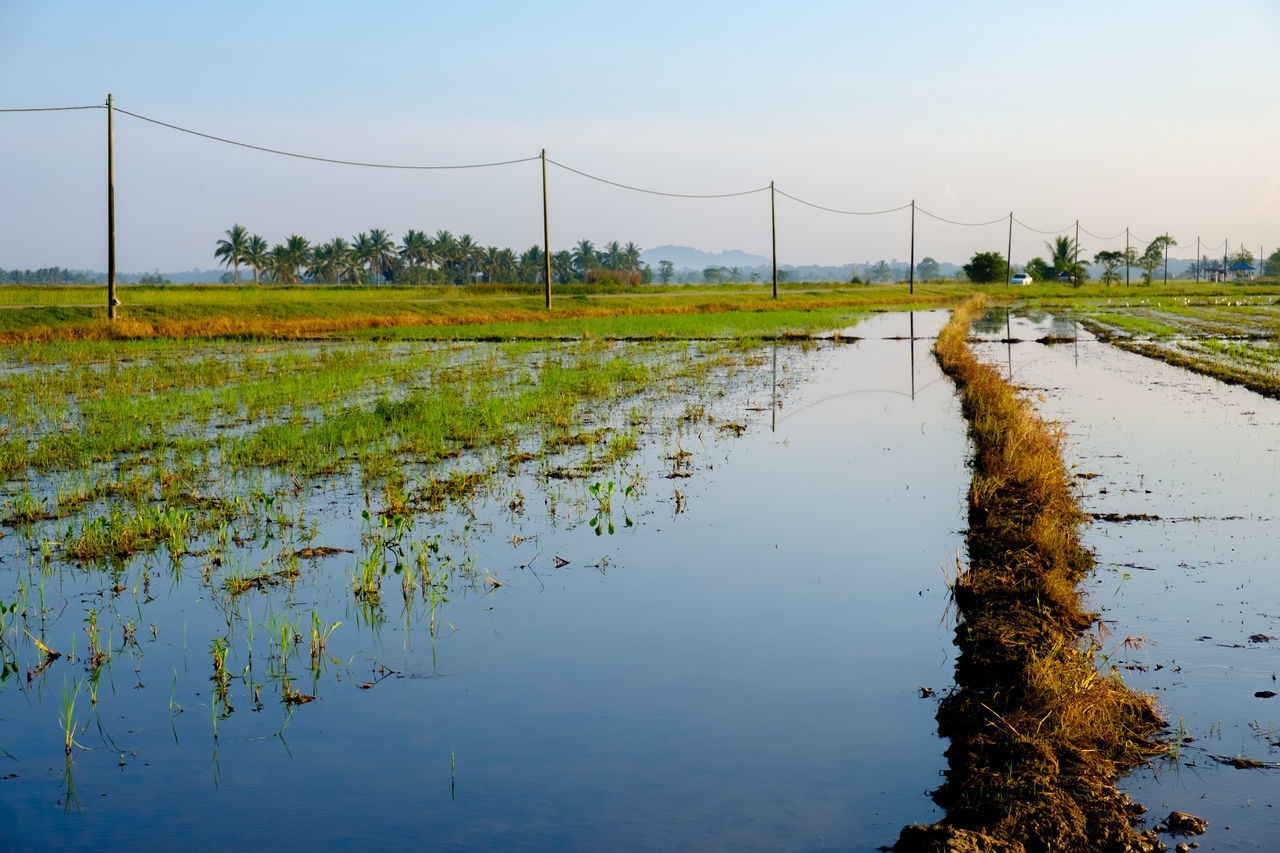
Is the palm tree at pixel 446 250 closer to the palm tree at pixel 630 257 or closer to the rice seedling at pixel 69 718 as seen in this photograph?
the palm tree at pixel 630 257

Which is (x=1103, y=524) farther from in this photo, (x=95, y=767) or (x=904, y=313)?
(x=904, y=313)

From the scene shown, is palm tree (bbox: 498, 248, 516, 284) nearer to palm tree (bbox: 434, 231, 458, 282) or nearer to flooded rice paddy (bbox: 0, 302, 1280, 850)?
palm tree (bbox: 434, 231, 458, 282)

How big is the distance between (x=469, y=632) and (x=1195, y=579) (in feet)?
12.7

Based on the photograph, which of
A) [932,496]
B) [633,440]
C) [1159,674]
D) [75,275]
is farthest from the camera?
[75,275]

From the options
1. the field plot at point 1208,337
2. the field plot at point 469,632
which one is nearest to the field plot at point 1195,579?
the field plot at point 469,632

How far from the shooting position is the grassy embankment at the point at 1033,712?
9.71 feet

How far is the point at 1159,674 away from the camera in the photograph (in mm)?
4117

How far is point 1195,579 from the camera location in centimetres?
543

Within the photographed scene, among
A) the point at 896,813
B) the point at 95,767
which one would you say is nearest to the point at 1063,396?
the point at 896,813

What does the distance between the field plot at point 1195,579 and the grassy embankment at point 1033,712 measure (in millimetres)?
147

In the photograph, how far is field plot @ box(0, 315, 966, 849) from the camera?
3.23 meters

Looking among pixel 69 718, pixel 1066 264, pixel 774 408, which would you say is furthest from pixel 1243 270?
pixel 69 718

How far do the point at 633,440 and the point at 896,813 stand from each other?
6.92m

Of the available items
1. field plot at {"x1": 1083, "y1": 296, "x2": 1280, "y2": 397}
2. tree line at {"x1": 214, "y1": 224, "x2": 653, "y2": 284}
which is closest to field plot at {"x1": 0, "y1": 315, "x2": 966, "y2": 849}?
field plot at {"x1": 1083, "y1": 296, "x2": 1280, "y2": 397}
